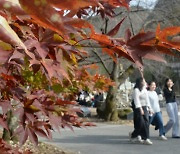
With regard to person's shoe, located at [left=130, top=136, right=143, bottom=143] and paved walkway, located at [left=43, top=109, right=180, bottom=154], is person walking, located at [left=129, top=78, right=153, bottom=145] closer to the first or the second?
person's shoe, located at [left=130, top=136, right=143, bottom=143]

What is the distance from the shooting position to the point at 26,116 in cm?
170

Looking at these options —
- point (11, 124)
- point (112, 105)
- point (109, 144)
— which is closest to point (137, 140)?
point (109, 144)

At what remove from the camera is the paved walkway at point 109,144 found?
7481 mm

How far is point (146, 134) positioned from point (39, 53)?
289 inches

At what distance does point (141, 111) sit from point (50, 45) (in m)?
7.11

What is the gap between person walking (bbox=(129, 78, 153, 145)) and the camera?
8078 millimetres

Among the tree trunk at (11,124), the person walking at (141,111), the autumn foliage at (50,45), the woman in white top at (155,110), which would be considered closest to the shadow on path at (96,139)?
the person walking at (141,111)

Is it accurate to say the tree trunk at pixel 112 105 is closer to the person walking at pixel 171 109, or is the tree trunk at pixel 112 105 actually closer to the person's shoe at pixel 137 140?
the person walking at pixel 171 109

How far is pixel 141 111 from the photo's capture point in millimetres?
8117

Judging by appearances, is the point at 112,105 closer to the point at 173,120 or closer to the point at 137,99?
the point at 173,120

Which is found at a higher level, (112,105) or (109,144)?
(112,105)

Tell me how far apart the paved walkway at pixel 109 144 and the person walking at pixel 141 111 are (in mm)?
246

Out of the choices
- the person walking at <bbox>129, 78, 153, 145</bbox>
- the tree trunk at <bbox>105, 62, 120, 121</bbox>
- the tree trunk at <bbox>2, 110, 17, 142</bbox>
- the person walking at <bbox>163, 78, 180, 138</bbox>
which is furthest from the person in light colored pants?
the tree trunk at <bbox>2, 110, 17, 142</bbox>

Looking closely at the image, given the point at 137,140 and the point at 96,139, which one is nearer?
the point at 137,140
